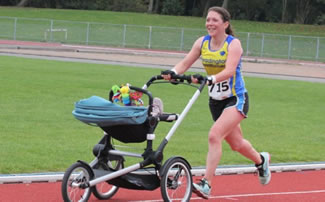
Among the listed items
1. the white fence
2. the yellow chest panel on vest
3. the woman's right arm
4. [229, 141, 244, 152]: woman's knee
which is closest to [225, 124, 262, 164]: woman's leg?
[229, 141, 244, 152]: woman's knee

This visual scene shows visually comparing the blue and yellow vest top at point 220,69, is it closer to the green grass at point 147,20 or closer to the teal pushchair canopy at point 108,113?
the teal pushchair canopy at point 108,113

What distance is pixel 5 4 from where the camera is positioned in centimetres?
7956

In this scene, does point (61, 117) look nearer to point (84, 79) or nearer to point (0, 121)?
point (0, 121)

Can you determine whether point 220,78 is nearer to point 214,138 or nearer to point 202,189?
point 214,138

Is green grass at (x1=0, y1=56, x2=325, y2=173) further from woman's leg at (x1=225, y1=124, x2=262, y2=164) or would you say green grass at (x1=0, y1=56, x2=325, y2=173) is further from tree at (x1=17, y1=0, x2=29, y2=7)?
tree at (x1=17, y1=0, x2=29, y2=7)

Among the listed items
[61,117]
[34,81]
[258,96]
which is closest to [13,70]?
[34,81]

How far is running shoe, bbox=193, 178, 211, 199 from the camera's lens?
7.41m

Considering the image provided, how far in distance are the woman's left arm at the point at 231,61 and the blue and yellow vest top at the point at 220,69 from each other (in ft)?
0.21

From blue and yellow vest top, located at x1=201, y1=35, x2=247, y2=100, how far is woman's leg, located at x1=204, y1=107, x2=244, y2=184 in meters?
0.19

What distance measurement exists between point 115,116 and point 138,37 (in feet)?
139

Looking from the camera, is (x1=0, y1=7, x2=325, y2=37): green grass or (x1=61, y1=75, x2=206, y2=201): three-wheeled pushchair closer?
(x1=61, y1=75, x2=206, y2=201): three-wheeled pushchair

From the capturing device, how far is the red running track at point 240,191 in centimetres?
772

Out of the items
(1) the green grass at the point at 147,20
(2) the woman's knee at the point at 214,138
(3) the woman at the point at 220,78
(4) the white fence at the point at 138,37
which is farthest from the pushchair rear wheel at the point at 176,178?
(1) the green grass at the point at 147,20

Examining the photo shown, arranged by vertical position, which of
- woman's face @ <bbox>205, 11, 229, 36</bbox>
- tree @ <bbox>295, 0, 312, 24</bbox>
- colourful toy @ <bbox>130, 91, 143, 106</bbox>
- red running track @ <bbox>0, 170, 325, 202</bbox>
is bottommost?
red running track @ <bbox>0, 170, 325, 202</bbox>
